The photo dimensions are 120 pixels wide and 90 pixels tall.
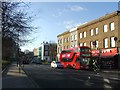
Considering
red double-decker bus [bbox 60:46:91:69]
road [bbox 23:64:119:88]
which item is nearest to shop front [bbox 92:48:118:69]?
red double-decker bus [bbox 60:46:91:69]

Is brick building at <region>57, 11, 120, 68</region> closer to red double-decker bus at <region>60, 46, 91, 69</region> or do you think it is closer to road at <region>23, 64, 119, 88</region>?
red double-decker bus at <region>60, 46, 91, 69</region>

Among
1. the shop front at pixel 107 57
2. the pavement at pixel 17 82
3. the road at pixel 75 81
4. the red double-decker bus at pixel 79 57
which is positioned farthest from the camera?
the shop front at pixel 107 57

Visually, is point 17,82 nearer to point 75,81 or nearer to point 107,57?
point 75,81

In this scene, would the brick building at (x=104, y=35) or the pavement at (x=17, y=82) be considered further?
the brick building at (x=104, y=35)

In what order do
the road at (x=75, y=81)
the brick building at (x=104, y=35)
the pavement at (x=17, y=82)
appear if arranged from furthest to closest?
the brick building at (x=104, y=35) → the road at (x=75, y=81) → the pavement at (x=17, y=82)

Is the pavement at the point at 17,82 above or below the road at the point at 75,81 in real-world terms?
above

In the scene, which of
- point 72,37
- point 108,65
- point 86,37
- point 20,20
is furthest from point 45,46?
point 20,20

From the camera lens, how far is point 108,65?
2355 inches

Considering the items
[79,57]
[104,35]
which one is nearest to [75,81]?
[79,57]

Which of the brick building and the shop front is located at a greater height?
the brick building

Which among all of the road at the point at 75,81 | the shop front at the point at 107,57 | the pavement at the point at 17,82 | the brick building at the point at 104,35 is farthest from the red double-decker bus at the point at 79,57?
the pavement at the point at 17,82

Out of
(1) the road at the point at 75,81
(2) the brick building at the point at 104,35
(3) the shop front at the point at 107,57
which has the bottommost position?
(1) the road at the point at 75,81

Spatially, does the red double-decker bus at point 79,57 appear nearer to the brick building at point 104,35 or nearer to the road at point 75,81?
the brick building at point 104,35

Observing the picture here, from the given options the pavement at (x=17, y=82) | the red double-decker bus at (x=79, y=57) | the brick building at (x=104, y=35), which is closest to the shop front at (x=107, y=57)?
the brick building at (x=104, y=35)
